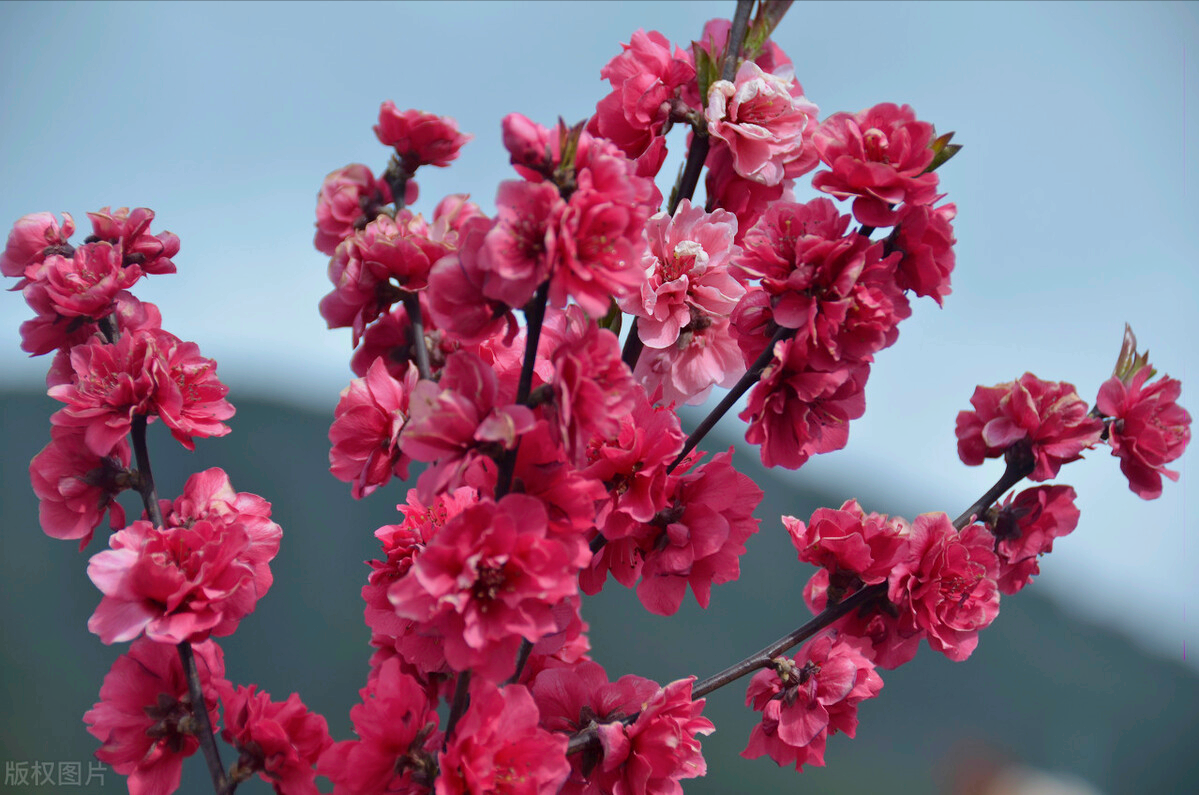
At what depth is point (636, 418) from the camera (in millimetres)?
819

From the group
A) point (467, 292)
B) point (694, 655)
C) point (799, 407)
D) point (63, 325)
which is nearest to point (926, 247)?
point (799, 407)

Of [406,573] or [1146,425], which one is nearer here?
[406,573]

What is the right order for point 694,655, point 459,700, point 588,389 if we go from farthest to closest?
point 694,655
point 459,700
point 588,389

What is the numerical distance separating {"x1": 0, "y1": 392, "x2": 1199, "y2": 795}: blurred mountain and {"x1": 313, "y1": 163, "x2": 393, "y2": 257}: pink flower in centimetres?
1194

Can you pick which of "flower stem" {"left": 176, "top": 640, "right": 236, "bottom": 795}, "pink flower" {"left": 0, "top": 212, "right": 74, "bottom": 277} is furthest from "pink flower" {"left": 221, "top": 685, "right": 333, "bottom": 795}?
"pink flower" {"left": 0, "top": 212, "right": 74, "bottom": 277}

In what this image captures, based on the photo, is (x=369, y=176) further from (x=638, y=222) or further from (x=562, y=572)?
(x=562, y=572)

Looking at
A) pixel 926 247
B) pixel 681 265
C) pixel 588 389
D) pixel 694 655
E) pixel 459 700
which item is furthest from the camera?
pixel 694 655

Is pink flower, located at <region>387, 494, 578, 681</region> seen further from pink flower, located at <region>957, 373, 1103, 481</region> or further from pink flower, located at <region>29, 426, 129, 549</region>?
pink flower, located at <region>957, 373, 1103, 481</region>

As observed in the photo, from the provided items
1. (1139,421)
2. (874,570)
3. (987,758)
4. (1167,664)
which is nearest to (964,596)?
(874,570)

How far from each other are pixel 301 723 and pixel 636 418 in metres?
0.53

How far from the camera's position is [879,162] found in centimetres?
83

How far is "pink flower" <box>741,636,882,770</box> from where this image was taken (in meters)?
0.96

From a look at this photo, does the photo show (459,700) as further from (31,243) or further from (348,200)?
(31,243)

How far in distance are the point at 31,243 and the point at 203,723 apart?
0.69 metres
